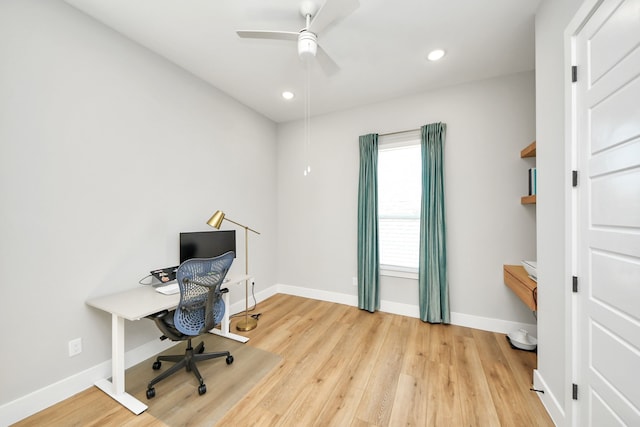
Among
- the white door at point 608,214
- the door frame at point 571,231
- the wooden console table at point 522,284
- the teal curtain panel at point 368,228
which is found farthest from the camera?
the teal curtain panel at point 368,228

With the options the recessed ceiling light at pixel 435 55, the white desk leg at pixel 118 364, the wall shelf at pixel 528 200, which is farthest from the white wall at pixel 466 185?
the white desk leg at pixel 118 364

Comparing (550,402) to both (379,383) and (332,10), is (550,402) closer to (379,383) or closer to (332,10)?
Answer: (379,383)

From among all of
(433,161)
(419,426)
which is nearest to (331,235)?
(433,161)

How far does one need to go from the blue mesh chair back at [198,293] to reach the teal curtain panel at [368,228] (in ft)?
6.31

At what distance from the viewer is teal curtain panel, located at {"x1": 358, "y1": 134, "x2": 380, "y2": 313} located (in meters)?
3.27

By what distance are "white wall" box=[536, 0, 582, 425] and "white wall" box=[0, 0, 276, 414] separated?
3161 mm

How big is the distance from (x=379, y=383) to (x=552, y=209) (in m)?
1.78

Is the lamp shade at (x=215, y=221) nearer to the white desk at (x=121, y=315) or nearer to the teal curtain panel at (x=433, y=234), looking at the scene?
the white desk at (x=121, y=315)

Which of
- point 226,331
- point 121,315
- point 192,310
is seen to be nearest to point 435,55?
point 192,310

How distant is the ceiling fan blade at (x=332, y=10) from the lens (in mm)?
1510

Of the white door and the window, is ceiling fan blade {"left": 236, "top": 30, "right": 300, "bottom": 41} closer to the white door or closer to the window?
the white door

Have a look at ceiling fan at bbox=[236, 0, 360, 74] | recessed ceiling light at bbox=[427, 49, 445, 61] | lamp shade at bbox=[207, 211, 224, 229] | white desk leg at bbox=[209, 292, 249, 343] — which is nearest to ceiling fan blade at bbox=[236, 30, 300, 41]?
ceiling fan at bbox=[236, 0, 360, 74]

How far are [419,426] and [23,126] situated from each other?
10.7ft

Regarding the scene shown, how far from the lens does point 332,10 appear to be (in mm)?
1569
